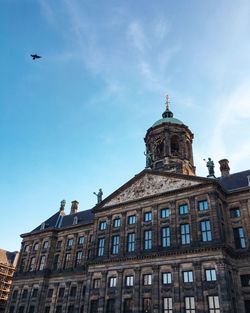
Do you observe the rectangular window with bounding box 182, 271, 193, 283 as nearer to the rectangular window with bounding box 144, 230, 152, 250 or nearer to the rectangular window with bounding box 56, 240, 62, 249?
the rectangular window with bounding box 144, 230, 152, 250

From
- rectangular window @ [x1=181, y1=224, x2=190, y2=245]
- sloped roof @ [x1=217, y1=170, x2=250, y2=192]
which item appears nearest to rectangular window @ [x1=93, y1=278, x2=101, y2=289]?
rectangular window @ [x1=181, y1=224, x2=190, y2=245]

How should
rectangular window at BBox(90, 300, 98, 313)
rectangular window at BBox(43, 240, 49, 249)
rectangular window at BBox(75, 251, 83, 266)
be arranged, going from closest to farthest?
rectangular window at BBox(90, 300, 98, 313), rectangular window at BBox(75, 251, 83, 266), rectangular window at BBox(43, 240, 49, 249)

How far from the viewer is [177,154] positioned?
47.4 meters

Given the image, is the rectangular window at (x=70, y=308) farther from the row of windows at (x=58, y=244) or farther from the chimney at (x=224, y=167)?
the chimney at (x=224, y=167)

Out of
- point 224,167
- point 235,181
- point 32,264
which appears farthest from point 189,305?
point 32,264

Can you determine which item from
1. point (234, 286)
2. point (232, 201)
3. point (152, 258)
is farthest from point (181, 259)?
point (232, 201)

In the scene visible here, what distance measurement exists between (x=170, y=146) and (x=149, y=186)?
32.5ft

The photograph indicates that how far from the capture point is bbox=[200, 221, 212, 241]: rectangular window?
33.4 m

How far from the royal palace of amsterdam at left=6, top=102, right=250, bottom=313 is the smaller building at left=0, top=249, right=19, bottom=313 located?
22249mm

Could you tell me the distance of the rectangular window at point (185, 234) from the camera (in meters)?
34.6

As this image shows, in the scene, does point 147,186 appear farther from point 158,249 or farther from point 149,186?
point 158,249

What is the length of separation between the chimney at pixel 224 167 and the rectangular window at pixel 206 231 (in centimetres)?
1275

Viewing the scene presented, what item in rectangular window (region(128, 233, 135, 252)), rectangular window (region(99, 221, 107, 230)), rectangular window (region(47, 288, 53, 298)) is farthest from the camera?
rectangular window (region(47, 288, 53, 298))

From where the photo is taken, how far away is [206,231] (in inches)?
1334
